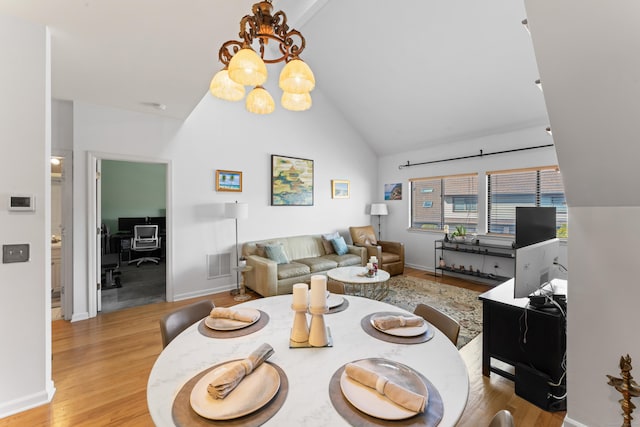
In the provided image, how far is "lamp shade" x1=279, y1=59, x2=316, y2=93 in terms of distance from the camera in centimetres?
141

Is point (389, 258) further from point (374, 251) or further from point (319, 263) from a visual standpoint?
point (319, 263)

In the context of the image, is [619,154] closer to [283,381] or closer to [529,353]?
[529,353]

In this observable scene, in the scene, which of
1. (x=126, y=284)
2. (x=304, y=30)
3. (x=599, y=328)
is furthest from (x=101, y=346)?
(x=304, y=30)

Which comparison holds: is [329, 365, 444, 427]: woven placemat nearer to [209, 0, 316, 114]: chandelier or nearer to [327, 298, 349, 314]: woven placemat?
[327, 298, 349, 314]: woven placemat

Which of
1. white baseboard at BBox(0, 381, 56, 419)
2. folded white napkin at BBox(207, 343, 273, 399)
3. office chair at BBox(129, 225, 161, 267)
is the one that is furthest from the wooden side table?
office chair at BBox(129, 225, 161, 267)

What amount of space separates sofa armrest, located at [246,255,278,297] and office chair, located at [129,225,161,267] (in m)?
3.60

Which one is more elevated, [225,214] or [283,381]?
[225,214]

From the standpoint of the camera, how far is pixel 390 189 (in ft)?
20.7

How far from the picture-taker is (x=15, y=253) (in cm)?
179

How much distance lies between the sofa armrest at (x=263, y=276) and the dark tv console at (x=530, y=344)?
2.49m

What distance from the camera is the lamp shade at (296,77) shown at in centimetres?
141

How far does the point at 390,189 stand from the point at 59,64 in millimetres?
5607

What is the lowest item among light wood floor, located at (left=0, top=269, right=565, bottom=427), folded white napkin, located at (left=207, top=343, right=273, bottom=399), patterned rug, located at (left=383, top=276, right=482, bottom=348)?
light wood floor, located at (left=0, top=269, right=565, bottom=427)

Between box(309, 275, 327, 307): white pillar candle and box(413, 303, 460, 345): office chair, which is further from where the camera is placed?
box(413, 303, 460, 345): office chair
